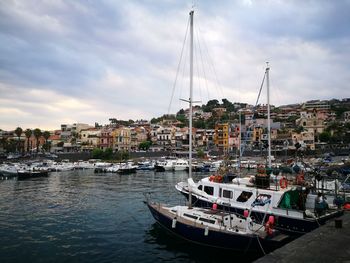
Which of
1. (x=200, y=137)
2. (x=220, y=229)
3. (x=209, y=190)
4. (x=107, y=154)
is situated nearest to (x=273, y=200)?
(x=220, y=229)

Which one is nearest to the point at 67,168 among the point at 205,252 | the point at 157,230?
the point at 157,230

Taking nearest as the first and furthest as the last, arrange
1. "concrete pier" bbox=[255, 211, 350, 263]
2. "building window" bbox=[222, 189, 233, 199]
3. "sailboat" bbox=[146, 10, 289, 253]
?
"concrete pier" bbox=[255, 211, 350, 263] → "sailboat" bbox=[146, 10, 289, 253] → "building window" bbox=[222, 189, 233, 199]

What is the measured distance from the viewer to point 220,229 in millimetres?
16375

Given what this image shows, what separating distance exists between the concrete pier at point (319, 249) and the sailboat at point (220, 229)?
300cm

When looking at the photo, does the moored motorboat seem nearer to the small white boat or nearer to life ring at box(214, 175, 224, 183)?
the small white boat

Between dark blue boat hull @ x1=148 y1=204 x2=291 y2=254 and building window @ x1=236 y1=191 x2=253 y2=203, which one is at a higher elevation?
building window @ x1=236 y1=191 x2=253 y2=203

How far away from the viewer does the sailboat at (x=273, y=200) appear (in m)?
17.6

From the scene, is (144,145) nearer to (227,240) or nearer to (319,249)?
(227,240)

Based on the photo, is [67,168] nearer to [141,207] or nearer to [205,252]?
[141,207]

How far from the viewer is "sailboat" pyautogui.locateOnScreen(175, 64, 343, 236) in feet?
57.8

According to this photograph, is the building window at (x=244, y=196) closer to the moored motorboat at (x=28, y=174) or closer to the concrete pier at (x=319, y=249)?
the concrete pier at (x=319, y=249)

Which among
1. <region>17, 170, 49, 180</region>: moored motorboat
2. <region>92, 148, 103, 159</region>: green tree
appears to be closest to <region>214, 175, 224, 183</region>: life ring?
<region>17, 170, 49, 180</region>: moored motorboat

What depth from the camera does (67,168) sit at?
79188 millimetres

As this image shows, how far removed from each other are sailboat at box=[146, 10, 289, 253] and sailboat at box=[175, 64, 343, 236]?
83 centimetres
